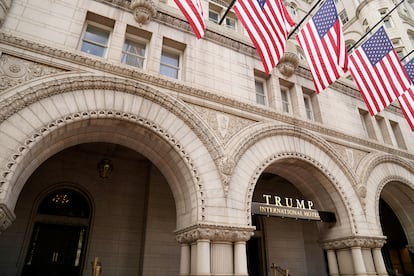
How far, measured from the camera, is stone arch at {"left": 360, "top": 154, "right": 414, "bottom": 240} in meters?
10.2

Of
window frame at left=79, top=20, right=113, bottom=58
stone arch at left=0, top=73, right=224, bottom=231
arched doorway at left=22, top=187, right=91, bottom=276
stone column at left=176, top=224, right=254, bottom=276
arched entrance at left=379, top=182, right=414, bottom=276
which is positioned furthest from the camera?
arched entrance at left=379, top=182, right=414, bottom=276

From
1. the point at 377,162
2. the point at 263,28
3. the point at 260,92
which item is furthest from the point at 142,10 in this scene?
the point at 377,162

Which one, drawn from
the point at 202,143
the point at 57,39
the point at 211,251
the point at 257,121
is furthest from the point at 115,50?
the point at 211,251

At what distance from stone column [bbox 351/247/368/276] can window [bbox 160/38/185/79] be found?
8298 millimetres

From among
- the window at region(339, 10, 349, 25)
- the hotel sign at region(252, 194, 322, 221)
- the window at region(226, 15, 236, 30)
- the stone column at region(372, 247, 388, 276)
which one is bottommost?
the stone column at region(372, 247, 388, 276)

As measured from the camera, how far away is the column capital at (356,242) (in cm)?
895

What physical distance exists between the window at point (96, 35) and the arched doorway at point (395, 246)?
16987 mm

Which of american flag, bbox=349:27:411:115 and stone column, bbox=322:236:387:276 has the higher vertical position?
american flag, bbox=349:27:411:115

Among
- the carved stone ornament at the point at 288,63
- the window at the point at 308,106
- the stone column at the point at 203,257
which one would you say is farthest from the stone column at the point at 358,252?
the carved stone ornament at the point at 288,63

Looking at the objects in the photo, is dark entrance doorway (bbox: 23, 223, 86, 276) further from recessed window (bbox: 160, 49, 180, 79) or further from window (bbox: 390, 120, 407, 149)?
window (bbox: 390, 120, 407, 149)

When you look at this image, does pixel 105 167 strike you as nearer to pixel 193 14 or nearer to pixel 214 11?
pixel 193 14

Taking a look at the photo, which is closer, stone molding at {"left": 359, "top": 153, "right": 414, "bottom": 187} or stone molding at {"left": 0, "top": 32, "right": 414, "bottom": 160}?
stone molding at {"left": 0, "top": 32, "right": 414, "bottom": 160}

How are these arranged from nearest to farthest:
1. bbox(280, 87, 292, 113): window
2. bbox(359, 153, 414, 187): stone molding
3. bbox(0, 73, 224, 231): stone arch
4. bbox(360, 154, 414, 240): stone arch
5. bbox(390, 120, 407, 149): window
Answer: bbox(0, 73, 224, 231): stone arch, bbox(360, 154, 414, 240): stone arch, bbox(359, 153, 414, 187): stone molding, bbox(280, 87, 292, 113): window, bbox(390, 120, 407, 149): window

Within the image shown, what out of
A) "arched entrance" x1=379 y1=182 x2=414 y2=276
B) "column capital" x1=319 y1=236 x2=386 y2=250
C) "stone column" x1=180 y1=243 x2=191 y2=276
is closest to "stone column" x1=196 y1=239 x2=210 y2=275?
"stone column" x1=180 y1=243 x2=191 y2=276
